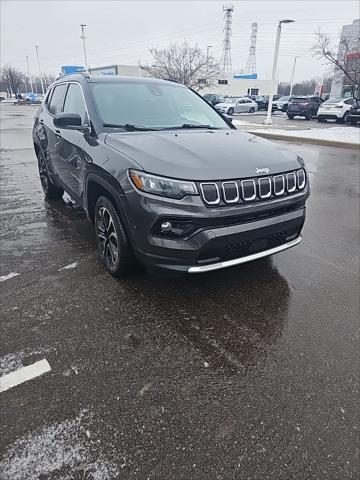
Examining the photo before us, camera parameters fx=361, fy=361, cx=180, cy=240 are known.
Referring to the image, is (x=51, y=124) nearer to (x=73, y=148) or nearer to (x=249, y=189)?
(x=73, y=148)

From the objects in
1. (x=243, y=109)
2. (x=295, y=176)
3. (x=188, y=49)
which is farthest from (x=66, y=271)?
(x=188, y=49)

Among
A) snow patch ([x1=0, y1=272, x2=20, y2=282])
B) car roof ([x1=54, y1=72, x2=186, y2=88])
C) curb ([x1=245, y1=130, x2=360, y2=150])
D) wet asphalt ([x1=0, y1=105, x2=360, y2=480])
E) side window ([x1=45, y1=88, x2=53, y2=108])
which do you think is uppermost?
car roof ([x1=54, y1=72, x2=186, y2=88])

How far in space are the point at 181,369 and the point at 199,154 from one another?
5.38 feet

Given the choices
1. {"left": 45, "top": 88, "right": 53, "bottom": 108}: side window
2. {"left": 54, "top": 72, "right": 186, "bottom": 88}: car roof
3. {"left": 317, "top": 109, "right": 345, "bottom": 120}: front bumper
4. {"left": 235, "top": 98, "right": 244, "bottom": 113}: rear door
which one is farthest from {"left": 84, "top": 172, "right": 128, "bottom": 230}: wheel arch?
{"left": 235, "top": 98, "right": 244, "bottom": 113}: rear door

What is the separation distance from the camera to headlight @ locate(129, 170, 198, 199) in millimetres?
2641

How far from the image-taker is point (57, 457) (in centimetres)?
180

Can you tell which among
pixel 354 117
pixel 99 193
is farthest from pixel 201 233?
pixel 354 117

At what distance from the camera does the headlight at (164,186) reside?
2.64 meters

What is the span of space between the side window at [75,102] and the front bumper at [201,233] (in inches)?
A: 59.1

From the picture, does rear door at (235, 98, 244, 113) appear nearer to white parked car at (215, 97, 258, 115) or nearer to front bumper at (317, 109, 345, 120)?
white parked car at (215, 97, 258, 115)

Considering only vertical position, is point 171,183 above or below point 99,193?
above

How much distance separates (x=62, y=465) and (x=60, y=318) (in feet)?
4.27

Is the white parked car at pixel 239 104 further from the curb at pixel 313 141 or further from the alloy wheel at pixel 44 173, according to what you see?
the alloy wheel at pixel 44 173

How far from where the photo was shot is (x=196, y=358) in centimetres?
251
